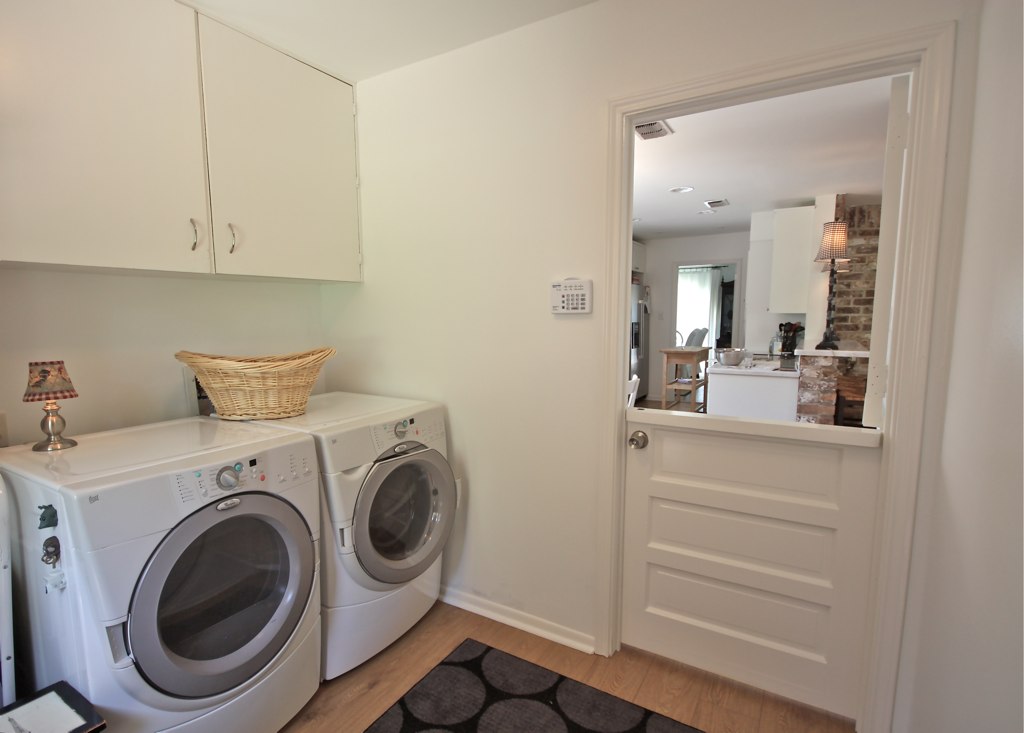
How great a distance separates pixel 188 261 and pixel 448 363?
0.97m

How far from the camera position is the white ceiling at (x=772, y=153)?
2400 millimetres

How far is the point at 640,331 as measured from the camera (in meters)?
6.88

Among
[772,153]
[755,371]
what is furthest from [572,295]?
[755,371]

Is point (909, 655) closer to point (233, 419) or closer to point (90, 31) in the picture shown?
point (233, 419)

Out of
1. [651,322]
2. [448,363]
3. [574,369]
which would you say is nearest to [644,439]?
[574,369]

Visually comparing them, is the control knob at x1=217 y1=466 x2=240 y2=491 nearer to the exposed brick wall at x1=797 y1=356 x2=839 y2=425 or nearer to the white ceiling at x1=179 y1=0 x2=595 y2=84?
the white ceiling at x1=179 y1=0 x2=595 y2=84

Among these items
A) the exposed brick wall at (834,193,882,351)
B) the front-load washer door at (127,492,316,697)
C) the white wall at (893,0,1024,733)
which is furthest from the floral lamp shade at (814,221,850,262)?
the front-load washer door at (127,492,316,697)

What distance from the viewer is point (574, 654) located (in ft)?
5.98

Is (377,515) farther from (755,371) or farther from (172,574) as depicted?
(755,371)

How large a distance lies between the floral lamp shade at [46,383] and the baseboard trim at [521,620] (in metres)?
1.57

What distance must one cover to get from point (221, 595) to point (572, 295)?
4.53 feet

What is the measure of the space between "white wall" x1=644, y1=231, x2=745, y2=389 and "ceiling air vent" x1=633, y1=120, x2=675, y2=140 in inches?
172

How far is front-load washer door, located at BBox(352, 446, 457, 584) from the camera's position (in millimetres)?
1629

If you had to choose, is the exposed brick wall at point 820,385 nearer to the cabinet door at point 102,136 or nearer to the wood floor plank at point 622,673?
the wood floor plank at point 622,673
